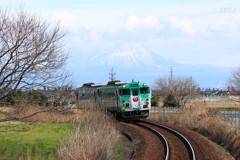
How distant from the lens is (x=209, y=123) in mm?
26484

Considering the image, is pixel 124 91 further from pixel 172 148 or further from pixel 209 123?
pixel 172 148

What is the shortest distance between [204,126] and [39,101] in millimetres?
15849

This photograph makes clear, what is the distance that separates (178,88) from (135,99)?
1640 inches

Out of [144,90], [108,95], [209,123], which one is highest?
[144,90]

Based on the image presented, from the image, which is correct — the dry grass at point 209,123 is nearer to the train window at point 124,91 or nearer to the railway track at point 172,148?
the railway track at point 172,148

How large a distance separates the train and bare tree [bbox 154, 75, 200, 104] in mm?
29342

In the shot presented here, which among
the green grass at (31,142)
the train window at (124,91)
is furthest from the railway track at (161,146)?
the train window at (124,91)

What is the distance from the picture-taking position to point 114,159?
13.8 meters

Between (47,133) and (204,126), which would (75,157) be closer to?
(47,133)

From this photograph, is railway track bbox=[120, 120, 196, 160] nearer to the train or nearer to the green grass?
the green grass

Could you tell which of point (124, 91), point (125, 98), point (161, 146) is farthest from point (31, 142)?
point (124, 91)

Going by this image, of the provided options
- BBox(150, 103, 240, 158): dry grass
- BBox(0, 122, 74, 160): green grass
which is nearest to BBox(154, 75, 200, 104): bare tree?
BBox(150, 103, 240, 158): dry grass

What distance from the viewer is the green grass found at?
16.1 meters

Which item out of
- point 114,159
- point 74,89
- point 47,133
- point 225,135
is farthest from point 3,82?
point 225,135
